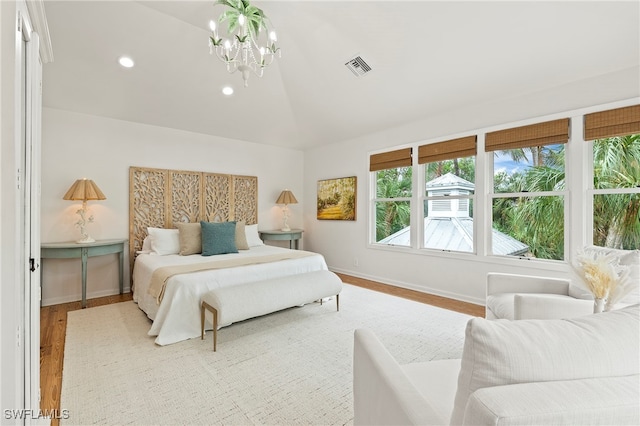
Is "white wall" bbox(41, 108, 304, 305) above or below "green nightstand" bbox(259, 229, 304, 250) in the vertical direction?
above

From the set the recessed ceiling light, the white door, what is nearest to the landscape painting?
the recessed ceiling light

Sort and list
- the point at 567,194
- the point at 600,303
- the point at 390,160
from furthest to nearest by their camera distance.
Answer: the point at 390,160 → the point at 567,194 → the point at 600,303

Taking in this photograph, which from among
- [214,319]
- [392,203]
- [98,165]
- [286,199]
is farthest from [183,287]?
[392,203]

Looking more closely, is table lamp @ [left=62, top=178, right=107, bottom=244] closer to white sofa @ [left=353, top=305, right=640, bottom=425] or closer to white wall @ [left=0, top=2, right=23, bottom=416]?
white wall @ [left=0, top=2, right=23, bottom=416]

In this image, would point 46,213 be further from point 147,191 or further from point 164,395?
point 164,395

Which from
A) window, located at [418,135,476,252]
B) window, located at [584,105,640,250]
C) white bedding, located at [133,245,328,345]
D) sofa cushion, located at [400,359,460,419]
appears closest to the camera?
sofa cushion, located at [400,359,460,419]

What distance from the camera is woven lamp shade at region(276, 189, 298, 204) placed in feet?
18.4

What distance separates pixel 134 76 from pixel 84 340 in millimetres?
2949

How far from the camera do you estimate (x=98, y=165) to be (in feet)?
13.0

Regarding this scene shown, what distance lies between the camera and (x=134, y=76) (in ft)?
11.8

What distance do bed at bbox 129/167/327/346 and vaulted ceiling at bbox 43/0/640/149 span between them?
3.08 feet

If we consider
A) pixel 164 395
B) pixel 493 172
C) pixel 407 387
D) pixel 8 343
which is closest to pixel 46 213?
pixel 164 395

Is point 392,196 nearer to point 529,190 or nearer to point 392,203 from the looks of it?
point 392,203

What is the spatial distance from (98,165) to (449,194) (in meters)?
4.73
